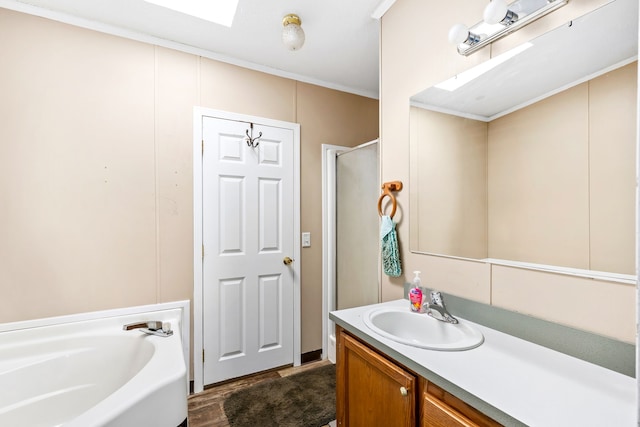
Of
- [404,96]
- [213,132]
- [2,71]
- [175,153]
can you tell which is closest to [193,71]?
[213,132]

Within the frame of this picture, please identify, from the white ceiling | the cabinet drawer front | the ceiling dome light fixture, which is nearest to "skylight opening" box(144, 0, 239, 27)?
the white ceiling

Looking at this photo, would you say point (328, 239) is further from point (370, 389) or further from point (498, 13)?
point (498, 13)

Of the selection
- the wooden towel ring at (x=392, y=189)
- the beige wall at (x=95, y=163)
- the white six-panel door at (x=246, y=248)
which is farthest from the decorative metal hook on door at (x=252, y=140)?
the wooden towel ring at (x=392, y=189)

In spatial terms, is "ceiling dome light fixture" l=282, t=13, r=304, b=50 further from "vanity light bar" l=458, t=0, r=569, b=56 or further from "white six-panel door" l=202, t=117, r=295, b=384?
"vanity light bar" l=458, t=0, r=569, b=56

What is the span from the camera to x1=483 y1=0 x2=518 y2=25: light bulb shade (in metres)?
0.99

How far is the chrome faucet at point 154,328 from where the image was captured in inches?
63.1

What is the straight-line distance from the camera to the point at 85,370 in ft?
5.01

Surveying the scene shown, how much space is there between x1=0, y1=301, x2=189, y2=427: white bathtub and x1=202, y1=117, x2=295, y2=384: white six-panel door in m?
0.46

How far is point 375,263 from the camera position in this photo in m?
2.14

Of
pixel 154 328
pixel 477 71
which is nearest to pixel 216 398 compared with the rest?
pixel 154 328

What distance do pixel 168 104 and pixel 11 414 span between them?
6.19 feet

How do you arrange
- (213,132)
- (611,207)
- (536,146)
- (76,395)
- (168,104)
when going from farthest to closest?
1. (213,132)
2. (168,104)
3. (76,395)
4. (536,146)
5. (611,207)

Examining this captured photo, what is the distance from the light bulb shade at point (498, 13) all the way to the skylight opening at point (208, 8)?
1405 mm

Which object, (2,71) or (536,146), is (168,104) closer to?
(2,71)
